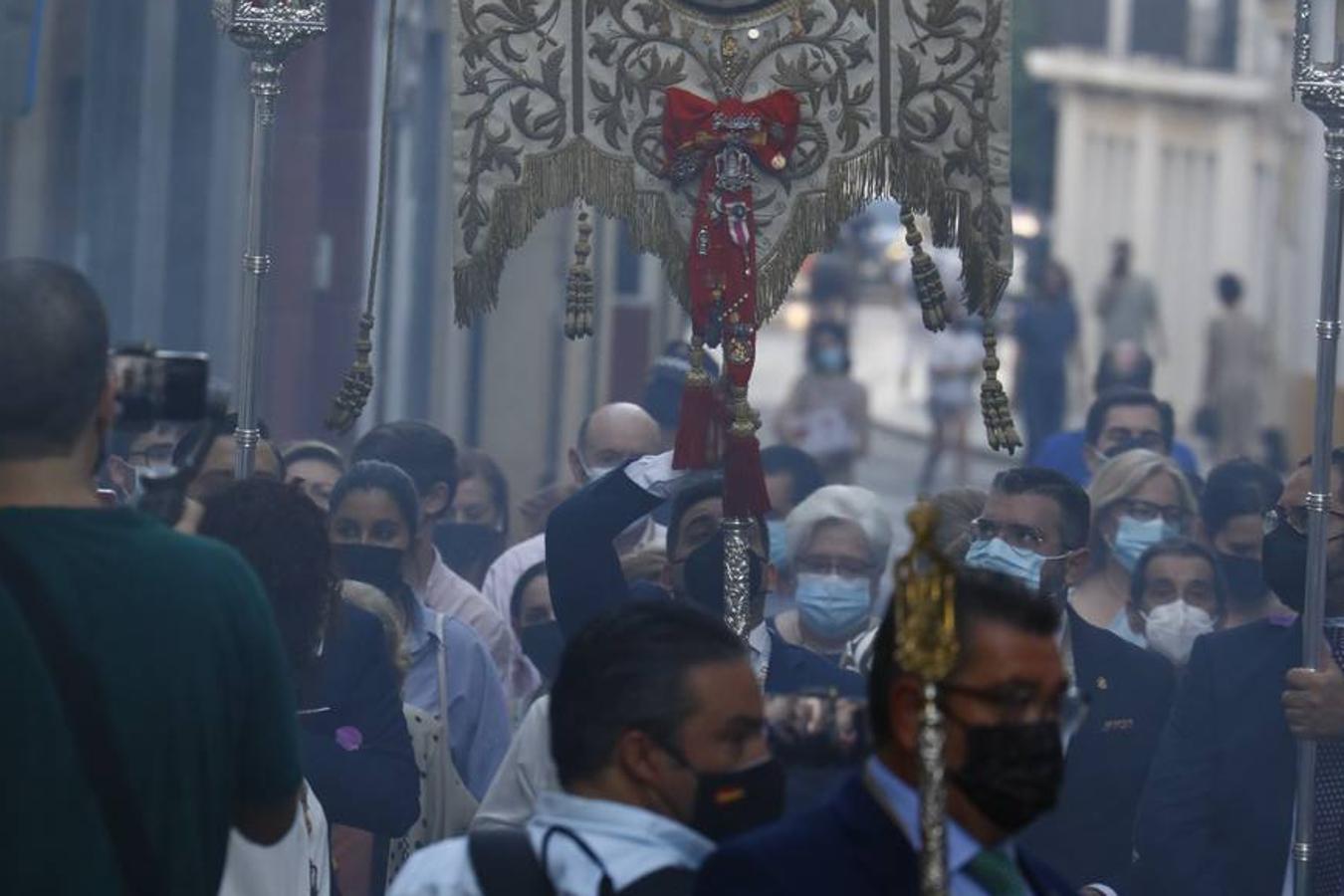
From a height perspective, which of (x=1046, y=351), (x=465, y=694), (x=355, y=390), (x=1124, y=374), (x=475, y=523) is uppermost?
(x=1046, y=351)

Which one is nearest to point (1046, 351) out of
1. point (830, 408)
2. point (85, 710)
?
point (830, 408)

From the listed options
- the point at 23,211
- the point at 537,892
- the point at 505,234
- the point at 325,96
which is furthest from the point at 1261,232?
the point at 537,892

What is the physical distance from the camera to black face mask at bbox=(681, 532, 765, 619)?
6.51 m

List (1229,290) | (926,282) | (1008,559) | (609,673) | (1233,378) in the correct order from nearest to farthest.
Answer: (609,673)
(926,282)
(1008,559)
(1229,290)
(1233,378)

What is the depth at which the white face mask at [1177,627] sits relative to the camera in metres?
8.35

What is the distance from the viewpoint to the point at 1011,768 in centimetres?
364

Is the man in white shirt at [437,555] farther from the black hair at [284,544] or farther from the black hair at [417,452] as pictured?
the black hair at [284,544]

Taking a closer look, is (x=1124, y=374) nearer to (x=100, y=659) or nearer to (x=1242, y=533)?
(x=1242, y=533)

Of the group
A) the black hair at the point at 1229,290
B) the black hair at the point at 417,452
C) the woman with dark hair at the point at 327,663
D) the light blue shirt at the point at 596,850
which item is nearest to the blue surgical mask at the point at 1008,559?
the woman with dark hair at the point at 327,663

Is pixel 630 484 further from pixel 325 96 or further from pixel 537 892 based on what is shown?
pixel 325 96

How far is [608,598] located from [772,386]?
26.7 meters

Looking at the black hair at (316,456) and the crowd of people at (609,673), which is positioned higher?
the black hair at (316,456)

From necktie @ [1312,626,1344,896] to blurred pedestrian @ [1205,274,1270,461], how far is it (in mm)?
16072

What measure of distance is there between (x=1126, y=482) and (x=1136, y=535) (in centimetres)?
17
